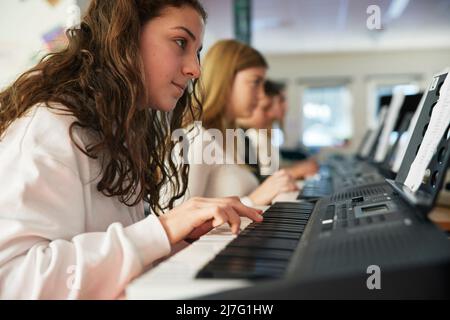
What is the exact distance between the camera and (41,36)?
7.03 feet

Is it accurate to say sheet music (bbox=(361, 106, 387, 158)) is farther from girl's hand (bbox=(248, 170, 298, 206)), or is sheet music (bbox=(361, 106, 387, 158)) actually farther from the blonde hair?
girl's hand (bbox=(248, 170, 298, 206))

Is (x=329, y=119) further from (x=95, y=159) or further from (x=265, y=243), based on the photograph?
(x=265, y=243)

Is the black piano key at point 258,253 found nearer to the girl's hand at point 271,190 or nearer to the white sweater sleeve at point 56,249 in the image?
the white sweater sleeve at point 56,249

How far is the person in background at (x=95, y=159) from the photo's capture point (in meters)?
0.69

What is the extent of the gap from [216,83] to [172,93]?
1.16m

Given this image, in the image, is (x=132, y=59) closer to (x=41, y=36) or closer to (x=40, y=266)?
(x=40, y=266)

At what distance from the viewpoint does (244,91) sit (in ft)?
7.35

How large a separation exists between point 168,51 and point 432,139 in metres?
0.53

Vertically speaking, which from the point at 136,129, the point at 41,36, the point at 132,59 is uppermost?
the point at 41,36

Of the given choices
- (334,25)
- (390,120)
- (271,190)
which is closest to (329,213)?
(271,190)

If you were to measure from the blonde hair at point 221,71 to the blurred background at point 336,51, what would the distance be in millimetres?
2826

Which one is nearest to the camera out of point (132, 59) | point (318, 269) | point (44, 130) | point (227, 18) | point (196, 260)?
point (318, 269)

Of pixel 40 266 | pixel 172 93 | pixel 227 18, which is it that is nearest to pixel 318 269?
pixel 40 266

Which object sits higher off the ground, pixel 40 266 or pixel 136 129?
pixel 136 129
